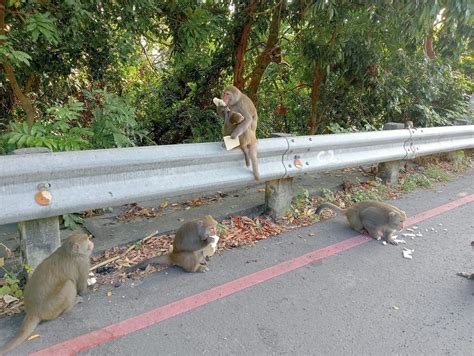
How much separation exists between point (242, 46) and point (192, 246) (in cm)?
524

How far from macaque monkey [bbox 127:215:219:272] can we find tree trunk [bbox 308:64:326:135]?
17.7 ft

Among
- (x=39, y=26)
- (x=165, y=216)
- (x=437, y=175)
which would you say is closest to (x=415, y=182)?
(x=437, y=175)

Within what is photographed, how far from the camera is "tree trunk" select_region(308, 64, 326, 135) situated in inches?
322

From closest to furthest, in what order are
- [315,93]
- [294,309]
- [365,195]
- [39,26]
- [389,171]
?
[294,309], [39,26], [365,195], [389,171], [315,93]

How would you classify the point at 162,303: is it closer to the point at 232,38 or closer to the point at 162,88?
the point at 232,38

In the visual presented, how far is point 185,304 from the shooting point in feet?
9.64

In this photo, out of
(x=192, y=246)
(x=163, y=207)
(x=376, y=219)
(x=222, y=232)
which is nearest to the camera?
(x=192, y=246)

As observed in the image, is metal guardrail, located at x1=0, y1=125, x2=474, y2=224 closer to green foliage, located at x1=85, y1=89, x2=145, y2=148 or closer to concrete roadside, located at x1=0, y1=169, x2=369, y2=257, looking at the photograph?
concrete roadside, located at x1=0, y1=169, x2=369, y2=257

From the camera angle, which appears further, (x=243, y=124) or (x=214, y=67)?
(x=214, y=67)

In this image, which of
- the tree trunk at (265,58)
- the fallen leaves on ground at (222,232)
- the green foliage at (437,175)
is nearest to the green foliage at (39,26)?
the fallen leaves on ground at (222,232)

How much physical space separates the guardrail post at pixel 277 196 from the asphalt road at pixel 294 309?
0.51 metres

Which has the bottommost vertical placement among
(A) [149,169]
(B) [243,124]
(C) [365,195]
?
(C) [365,195]

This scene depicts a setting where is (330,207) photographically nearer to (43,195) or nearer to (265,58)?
A: (43,195)

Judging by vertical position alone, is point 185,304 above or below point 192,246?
below
